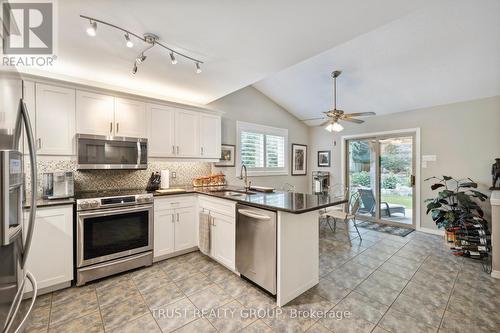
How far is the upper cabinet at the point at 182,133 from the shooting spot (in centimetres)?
327

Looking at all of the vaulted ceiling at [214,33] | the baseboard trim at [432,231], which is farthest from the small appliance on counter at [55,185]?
the baseboard trim at [432,231]

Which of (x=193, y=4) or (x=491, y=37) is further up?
(x=491, y=37)

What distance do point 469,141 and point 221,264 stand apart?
4837mm

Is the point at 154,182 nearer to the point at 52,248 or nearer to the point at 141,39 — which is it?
the point at 52,248

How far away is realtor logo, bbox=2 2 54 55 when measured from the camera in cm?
171

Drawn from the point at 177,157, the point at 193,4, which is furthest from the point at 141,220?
the point at 193,4

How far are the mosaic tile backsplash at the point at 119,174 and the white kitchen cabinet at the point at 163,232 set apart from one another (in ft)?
2.61

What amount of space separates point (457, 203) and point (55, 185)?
5.89 m

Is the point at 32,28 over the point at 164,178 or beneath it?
over

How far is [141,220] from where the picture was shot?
282 centimetres

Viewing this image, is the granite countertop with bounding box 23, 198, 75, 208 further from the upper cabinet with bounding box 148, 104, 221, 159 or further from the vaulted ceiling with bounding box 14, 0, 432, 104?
the vaulted ceiling with bounding box 14, 0, 432, 104

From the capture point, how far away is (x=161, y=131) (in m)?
3.33

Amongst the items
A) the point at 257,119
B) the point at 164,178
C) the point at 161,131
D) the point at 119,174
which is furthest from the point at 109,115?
the point at 257,119

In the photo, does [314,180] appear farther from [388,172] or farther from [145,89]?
[145,89]
